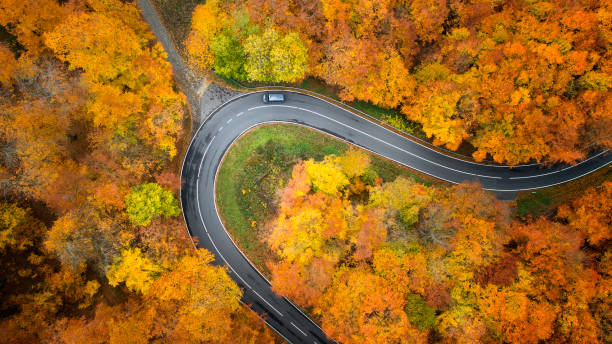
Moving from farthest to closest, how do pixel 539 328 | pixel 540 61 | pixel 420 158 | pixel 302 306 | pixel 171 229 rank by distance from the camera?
pixel 420 158 < pixel 302 306 < pixel 171 229 < pixel 540 61 < pixel 539 328

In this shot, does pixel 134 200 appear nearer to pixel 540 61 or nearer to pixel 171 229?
pixel 171 229

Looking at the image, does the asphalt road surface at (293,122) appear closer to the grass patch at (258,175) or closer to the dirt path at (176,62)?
the grass patch at (258,175)

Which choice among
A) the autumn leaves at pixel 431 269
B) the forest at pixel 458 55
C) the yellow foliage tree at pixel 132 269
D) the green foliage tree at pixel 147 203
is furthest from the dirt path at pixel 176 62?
the autumn leaves at pixel 431 269

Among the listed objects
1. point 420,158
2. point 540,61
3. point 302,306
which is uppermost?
point 540,61

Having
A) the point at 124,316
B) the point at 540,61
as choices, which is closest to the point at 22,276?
the point at 124,316

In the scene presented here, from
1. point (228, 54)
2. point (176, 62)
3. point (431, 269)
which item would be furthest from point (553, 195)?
point (176, 62)

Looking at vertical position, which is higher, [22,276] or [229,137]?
[229,137]
